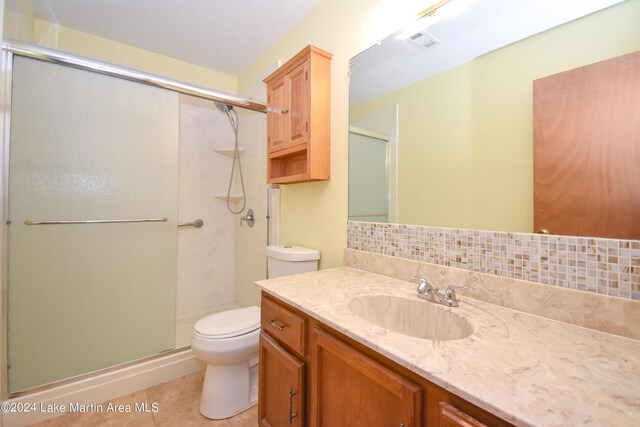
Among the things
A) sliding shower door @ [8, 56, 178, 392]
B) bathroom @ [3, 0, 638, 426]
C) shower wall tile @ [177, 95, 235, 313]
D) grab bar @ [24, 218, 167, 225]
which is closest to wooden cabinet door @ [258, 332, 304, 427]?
bathroom @ [3, 0, 638, 426]

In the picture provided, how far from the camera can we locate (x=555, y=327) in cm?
70

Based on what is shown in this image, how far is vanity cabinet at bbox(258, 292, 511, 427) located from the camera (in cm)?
53

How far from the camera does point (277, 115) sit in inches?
64.8

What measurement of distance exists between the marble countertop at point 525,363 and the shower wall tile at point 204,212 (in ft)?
6.51

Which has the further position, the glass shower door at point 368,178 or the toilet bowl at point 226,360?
the toilet bowl at point 226,360

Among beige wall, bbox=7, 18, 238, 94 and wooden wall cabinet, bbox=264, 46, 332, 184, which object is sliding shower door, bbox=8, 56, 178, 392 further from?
wooden wall cabinet, bbox=264, 46, 332, 184

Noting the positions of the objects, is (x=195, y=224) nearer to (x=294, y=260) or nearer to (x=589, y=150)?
(x=294, y=260)

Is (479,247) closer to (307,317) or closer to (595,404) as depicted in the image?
(595,404)

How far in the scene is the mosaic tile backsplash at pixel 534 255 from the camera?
670mm

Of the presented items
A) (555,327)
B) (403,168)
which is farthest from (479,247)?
(403,168)

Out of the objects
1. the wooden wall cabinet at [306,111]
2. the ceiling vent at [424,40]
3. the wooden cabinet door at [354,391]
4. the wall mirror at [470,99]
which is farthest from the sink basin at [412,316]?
the ceiling vent at [424,40]

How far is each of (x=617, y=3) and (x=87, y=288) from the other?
2.53 meters

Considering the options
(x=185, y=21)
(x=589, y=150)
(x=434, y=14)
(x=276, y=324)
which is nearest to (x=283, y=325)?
(x=276, y=324)

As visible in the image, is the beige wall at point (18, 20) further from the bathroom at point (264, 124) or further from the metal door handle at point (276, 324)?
the metal door handle at point (276, 324)
